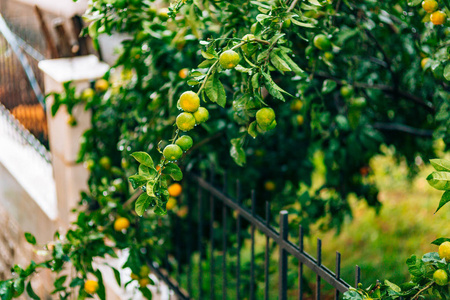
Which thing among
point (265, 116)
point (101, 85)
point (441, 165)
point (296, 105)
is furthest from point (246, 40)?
point (101, 85)

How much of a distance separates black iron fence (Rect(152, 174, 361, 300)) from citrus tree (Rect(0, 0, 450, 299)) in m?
0.14

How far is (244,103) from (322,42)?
0.56 meters

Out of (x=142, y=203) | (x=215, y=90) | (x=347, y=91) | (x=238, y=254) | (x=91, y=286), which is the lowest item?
(x=91, y=286)

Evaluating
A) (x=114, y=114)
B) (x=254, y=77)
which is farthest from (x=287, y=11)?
(x=114, y=114)

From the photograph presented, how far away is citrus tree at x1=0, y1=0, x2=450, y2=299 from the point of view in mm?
1604

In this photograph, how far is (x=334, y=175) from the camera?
320 cm

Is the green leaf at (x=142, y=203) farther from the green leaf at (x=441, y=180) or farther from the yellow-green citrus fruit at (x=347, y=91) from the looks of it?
the yellow-green citrus fruit at (x=347, y=91)

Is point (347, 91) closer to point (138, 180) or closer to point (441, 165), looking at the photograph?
point (441, 165)

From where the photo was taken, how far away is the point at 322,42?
1985mm

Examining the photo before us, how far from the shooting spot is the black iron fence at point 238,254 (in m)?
2.02

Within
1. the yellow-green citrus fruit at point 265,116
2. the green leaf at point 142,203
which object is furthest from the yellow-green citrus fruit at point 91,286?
the yellow-green citrus fruit at point 265,116

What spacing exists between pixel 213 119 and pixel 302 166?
101 centimetres

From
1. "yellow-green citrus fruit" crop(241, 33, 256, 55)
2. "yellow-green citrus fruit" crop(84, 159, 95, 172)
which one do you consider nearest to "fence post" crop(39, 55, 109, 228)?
"yellow-green citrus fruit" crop(84, 159, 95, 172)

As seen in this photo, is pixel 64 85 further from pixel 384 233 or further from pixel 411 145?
pixel 384 233
